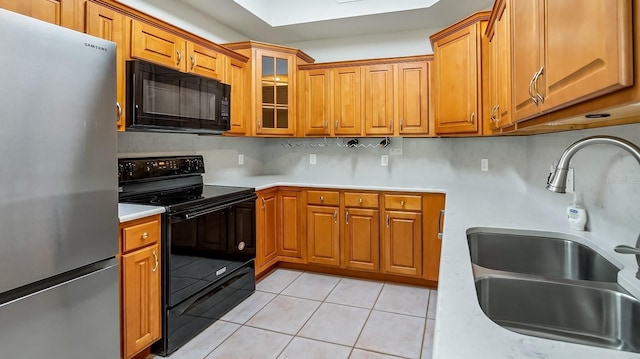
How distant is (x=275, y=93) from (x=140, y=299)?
2283 mm

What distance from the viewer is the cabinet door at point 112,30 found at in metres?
1.86

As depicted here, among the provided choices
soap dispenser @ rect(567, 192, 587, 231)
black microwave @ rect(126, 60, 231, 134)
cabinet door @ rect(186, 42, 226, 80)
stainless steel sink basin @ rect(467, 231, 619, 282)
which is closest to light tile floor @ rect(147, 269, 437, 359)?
stainless steel sink basin @ rect(467, 231, 619, 282)

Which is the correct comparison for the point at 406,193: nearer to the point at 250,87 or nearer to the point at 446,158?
the point at 446,158

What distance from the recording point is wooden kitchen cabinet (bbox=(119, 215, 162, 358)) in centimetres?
178

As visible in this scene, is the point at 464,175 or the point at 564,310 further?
the point at 464,175

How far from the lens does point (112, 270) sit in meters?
1.60

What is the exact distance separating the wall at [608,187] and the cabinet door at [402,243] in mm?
1139

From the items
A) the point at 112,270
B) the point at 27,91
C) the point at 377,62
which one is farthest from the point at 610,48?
the point at 377,62

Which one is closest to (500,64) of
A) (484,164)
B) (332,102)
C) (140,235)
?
(484,164)

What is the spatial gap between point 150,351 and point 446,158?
2.96m

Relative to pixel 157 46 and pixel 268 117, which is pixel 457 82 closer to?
pixel 268 117

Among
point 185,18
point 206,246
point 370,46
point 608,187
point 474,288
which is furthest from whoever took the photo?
point 370,46

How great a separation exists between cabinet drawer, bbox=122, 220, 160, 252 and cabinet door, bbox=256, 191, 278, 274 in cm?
115

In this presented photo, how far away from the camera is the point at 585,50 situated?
69 centimetres
